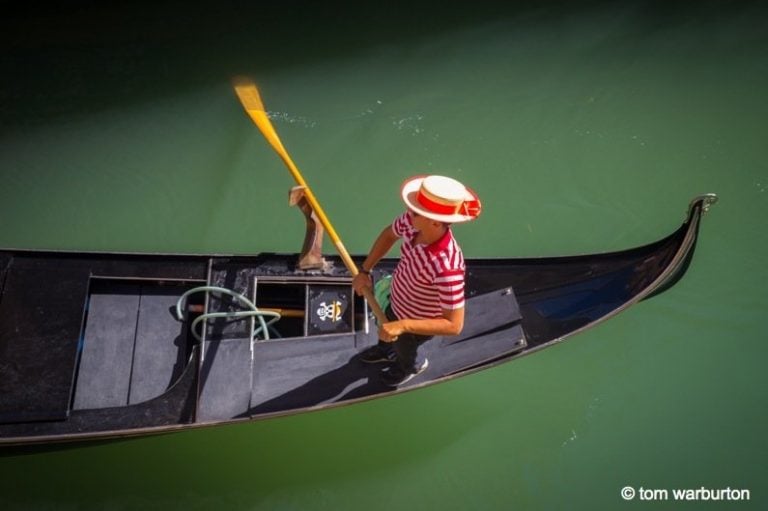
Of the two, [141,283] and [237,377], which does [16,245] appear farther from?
[237,377]

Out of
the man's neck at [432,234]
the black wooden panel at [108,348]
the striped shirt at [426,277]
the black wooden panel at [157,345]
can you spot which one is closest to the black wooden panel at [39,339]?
the black wooden panel at [108,348]

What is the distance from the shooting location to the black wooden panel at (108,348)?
2.74m

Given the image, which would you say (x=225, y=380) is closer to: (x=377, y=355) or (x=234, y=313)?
(x=234, y=313)

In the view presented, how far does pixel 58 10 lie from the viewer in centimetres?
451

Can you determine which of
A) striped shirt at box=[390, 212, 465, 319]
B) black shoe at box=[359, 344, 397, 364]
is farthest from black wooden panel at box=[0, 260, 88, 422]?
striped shirt at box=[390, 212, 465, 319]

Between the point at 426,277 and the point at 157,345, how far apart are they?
1399mm

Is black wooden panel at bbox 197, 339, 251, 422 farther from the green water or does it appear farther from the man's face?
the man's face

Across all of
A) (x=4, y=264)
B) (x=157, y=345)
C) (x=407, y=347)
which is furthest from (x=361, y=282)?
(x=4, y=264)

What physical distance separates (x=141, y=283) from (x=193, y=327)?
41 cm

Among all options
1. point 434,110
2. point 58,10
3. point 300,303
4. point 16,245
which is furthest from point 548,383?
point 58,10

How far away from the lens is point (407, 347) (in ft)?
8.31

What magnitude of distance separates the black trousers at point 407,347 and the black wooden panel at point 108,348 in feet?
3.64

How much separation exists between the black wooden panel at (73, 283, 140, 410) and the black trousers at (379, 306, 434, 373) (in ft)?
3.64

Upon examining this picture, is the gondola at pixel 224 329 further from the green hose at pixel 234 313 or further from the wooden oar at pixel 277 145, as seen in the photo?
the wooden oar at pixel 277 145
